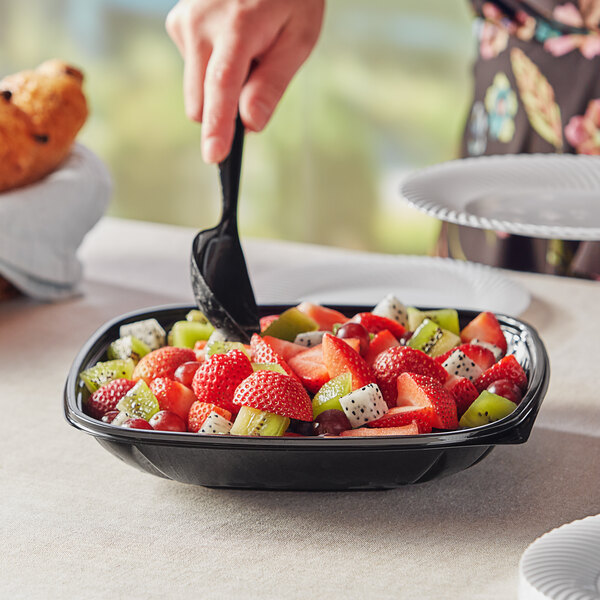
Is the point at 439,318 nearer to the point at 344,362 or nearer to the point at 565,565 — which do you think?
the point at 344,362

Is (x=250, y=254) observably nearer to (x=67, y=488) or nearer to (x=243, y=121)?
(x=243, y=121)

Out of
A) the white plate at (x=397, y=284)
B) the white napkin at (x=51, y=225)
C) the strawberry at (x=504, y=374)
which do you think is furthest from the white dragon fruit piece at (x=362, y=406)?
the white napkin at (x=51, y=225)

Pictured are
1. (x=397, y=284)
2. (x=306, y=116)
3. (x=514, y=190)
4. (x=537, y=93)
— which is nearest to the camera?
(x=514, y=190)

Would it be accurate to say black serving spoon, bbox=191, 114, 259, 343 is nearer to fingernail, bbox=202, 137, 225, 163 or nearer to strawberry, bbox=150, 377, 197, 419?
fingernail, bbox=202, 137, 225, 163

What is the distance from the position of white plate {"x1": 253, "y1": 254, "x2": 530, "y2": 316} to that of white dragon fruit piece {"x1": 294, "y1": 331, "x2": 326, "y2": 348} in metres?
0.31

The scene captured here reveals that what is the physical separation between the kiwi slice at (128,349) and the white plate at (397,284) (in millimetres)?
325

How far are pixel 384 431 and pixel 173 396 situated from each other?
0.60 feet

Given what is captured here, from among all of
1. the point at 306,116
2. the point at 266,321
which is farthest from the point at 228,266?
the point at 306,116

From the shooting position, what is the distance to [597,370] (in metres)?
1.02

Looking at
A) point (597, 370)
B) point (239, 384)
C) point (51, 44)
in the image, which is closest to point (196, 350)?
point (239, 384)

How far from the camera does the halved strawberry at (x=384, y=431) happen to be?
0.70 meters

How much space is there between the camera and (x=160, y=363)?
32.5 inches

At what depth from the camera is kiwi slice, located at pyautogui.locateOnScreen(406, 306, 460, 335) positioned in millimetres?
931

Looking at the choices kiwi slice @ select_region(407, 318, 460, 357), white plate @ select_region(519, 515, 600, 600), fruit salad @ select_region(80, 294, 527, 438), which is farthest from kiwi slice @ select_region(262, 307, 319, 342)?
white plate @ select_region(519, 515, 600, 600)
